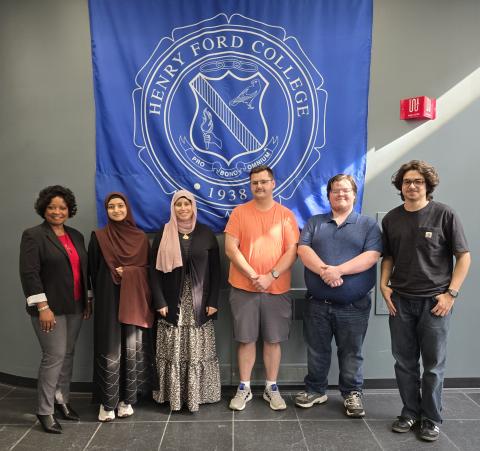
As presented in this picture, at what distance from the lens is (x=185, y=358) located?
2.57 meters

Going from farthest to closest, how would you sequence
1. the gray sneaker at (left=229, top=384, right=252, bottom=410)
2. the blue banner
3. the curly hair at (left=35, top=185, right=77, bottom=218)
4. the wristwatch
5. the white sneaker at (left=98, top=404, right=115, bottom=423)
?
the blue banner
the gray sneaker at (left=229, top=384, right=252, bottom=410)
the white sneaker at (left=98, top=404, right=115, bottom=423)
the curly hair at (left=35, top=185, right=77, bottom=218)
the wristwatch

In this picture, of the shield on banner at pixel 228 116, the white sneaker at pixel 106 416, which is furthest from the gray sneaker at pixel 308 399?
the shield on banner at pixel 228 116

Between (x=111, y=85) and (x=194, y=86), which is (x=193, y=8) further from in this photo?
(x=111, y=85)

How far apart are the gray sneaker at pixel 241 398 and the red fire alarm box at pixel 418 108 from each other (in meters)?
2.14

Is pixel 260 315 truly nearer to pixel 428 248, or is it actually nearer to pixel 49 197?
pixel 428 248

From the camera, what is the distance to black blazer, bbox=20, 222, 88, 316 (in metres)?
2.25

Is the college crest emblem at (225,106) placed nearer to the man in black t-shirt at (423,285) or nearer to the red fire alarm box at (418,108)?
the red fire alarm box at (418,108)

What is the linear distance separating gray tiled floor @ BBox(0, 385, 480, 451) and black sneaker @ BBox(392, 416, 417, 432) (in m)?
0.03

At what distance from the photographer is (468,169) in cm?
289

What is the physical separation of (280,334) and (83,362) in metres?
1.43

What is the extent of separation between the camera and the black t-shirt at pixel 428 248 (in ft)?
7.20

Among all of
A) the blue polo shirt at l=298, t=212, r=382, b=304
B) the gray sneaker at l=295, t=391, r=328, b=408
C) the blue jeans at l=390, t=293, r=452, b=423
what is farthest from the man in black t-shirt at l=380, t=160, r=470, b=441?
the gray sneaker at l=295, t=391, r=328, b=408

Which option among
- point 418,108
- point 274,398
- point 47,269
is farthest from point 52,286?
point 418,108

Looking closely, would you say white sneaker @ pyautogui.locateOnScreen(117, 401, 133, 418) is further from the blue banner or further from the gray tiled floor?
the blue banner
